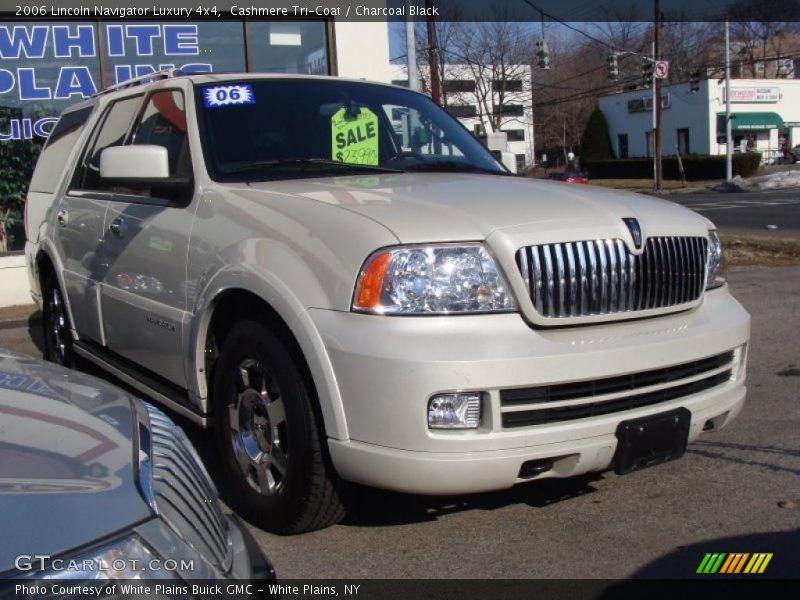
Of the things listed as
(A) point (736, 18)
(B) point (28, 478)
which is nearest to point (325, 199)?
(B) point (28, 478)

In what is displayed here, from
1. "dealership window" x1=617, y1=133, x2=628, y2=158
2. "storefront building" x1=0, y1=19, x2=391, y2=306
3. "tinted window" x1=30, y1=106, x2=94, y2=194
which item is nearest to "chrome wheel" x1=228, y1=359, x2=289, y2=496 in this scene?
"tinted window" x1=30, y1=106, x2=94, y2=194

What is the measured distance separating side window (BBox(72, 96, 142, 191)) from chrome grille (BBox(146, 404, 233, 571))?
3.04 m

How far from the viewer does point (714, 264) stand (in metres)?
3.86

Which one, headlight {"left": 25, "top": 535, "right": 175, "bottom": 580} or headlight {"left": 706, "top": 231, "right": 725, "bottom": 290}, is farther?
headlight {"left": 706, "top": 231, "right": 725, "bottom": 290}

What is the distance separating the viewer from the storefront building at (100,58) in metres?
10.1

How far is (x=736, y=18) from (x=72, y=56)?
46102 mm

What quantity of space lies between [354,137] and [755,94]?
57.1 m

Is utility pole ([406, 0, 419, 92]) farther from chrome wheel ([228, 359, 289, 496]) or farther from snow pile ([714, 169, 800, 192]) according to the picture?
snow pile ([714, 169, 800, 192])

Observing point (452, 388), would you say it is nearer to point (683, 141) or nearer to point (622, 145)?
point (683, 141)

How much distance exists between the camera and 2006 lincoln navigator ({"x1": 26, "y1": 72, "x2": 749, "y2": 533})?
9.85 ft

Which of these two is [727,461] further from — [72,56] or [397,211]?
[72,56]

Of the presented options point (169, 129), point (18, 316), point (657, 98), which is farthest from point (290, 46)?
point (657, 98)

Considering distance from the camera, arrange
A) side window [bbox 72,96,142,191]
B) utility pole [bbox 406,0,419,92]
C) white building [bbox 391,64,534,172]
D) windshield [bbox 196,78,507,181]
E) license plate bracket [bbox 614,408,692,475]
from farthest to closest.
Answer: white building [bbox 391,64,534,172] < utility pole [bbox 406,0,419,92] < side window [bbox 72,96,142,191] < windshield [bbox 196,78,507,181] < license plate bracket [bbox 614,408,692,475]

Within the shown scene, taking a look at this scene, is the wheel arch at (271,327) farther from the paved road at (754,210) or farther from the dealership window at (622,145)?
the dealership window at (622,145)
